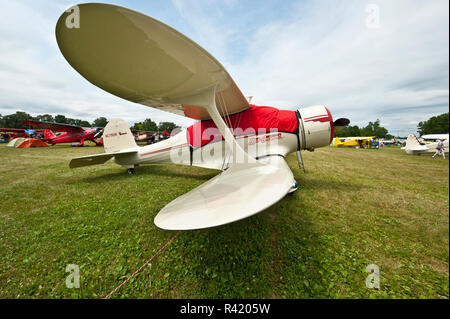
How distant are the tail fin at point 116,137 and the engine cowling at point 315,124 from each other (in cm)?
432

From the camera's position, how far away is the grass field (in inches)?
41.9

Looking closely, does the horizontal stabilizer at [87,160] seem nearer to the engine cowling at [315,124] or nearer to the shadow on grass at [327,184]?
the engine cowling at [315,124]

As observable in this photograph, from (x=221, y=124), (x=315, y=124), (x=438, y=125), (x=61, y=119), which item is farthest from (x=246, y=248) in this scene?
(x=61, y=119)

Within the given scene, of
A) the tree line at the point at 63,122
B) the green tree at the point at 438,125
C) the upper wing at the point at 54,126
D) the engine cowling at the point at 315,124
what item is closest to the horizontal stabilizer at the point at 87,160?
the engine cowling at the point at 315,124

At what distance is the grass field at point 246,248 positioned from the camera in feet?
3.49

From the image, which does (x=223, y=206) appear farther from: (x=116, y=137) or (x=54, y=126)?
(x=54, y=126)

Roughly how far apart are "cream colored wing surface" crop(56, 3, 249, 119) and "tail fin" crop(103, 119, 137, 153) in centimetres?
318

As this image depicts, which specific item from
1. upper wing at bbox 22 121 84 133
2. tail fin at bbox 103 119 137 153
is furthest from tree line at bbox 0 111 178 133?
tail fin at bbox 103 119 137 153

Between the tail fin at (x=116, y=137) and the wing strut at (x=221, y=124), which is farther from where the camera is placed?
the tail fin at (x=116, y=137)

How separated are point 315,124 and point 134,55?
2639 millimetres

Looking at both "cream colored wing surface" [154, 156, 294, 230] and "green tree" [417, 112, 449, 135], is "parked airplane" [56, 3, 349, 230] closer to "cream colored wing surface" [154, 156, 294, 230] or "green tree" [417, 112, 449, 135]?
"cream colored wing surface" [154, 156, 294, 230]

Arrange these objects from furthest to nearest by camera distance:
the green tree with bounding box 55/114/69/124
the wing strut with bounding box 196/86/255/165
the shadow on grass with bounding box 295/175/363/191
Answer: the green tree with bounding box 55/114/69/124, the shadow on grass with bounding box 295/175/363/191, the wing strut with bounding box 196/86/255/165
